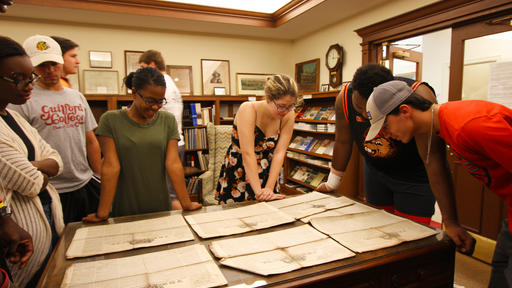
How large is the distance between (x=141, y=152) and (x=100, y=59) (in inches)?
135

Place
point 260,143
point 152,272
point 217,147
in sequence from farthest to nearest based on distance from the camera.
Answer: point 217,147, point 260,143, point 152,272

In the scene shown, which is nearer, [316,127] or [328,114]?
[328,114]

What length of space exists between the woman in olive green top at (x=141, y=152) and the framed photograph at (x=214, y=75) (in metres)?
3.33

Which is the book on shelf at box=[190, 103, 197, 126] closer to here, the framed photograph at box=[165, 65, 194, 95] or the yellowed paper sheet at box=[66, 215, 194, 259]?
the framed photograph at box=[165, 65, 194, 95]

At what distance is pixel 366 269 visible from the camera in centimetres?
86

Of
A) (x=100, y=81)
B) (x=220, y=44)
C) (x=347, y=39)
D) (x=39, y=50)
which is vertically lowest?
(x=39, y=50)

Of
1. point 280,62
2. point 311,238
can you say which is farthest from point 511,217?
point 280,62

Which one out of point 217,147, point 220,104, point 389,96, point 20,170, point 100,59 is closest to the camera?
point 20,170

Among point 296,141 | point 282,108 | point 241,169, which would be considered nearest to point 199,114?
point 296,141

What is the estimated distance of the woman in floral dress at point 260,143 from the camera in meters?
1.57

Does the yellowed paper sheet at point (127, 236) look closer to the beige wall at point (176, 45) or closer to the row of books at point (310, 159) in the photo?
the row of books at point (310, 159)

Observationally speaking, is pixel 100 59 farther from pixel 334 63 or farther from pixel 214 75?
pixel 334 63

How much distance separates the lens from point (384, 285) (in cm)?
91

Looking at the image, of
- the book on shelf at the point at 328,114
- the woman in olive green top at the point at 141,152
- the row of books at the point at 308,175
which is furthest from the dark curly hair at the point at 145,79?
the row of books at the point at 308,175
